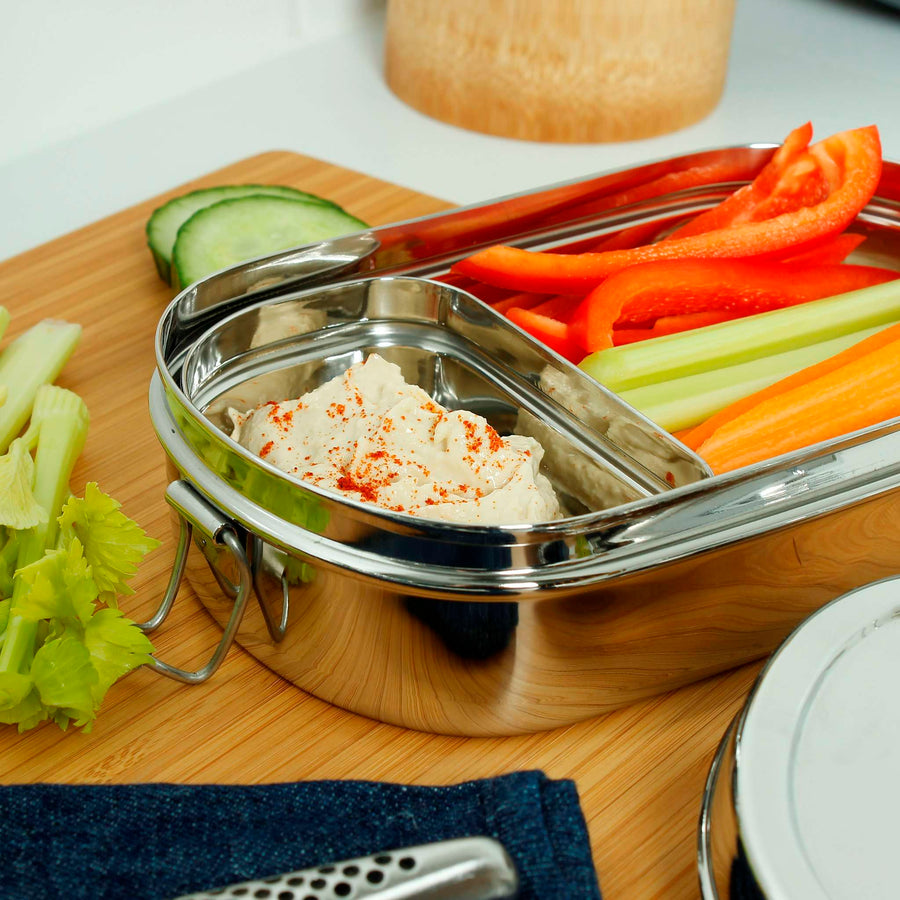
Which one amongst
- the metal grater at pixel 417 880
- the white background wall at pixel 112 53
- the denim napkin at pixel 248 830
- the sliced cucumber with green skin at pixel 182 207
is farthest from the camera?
the white background wall at pixel 112 53

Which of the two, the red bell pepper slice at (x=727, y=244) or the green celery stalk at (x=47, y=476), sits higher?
the red bell pepper slice at (x=727, y=244)

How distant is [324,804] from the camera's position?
4.02 ft

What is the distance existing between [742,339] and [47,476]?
1.00 m

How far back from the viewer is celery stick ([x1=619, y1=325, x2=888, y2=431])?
1616 millimetres

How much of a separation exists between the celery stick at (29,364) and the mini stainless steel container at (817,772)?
1145 mm

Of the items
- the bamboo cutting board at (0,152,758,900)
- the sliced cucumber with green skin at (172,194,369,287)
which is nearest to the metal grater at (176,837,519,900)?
the bamboo cutting board at (0,152,758,900)

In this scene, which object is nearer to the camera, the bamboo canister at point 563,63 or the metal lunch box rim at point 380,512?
the metal lunch box rim at point 380,512

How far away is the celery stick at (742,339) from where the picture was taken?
5.36 ft

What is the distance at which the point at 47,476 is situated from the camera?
63.7 inches

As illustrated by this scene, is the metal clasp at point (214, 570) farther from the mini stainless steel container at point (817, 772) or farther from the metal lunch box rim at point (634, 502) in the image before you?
the mini stainless steel container at point (817, 772)

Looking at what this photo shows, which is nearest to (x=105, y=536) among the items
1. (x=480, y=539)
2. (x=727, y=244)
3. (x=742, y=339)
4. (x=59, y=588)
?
(x=59, y=588)

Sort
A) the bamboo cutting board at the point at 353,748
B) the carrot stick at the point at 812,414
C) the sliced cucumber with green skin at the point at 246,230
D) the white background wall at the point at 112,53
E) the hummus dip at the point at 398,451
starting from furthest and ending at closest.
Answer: the white background wall at the point at 112,53 → the sliced cucumber with green skin at the point at 246,230 → the carrot stick at the point at 812,414 → the hummus dip at the point at 398,451 → the bamboo cutting board at the point at 353,748

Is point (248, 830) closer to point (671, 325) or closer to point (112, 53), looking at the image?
point (671, 325)

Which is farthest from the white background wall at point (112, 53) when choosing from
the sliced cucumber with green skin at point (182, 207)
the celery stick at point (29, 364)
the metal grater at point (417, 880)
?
the metal grater at point (417, 880)
